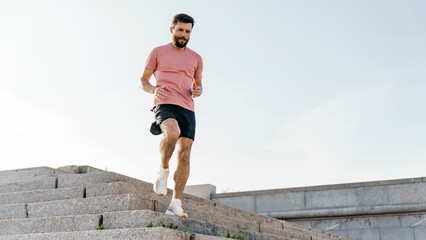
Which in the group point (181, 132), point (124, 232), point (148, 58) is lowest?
point (124, 232)

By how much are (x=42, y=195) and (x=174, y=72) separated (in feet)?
8.09

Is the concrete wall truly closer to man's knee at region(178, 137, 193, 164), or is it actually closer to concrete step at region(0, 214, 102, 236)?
man's knee at region(178, 137, 193, 164)

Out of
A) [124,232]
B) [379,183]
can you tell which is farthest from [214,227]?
[379,183]

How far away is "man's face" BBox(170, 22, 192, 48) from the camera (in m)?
5.18

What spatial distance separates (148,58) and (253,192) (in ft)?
30.2

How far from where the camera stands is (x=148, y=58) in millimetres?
5367

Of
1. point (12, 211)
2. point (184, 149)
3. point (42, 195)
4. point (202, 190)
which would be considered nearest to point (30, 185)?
point (42, 195)

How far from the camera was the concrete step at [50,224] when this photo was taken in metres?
4.93

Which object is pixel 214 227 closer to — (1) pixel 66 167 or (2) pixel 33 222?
(2) pixel 33 222

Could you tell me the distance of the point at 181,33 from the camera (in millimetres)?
5234

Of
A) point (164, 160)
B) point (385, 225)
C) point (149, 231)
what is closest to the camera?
point (149, 231)

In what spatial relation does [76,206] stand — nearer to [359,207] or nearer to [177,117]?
[177,117]

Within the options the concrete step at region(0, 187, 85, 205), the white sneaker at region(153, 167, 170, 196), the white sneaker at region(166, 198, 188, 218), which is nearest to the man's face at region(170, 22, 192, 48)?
the white sneaker at region(153, 167, 170, 196)

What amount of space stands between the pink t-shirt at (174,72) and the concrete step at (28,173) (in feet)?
12.3
